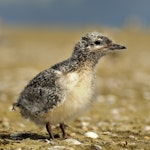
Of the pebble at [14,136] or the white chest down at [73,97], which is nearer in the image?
the white chest down at [73,97]

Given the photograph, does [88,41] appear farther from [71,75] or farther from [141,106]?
[141,106]

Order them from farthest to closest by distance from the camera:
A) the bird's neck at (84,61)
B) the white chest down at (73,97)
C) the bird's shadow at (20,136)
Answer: the bird's shadow at (20,136) → the bird's neck at (84,61) → the white chest down at (73,97)

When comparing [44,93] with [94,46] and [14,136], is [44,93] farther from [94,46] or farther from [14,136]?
[14,136]

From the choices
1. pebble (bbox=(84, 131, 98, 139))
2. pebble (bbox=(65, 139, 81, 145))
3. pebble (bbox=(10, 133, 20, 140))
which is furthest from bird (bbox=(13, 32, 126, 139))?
pebble (bbox=(84, 131, 98, 139))

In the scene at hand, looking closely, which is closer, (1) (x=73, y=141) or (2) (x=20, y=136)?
(1) (x=73, y=141)

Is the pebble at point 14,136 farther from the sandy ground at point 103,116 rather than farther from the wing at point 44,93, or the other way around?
the wing at point 44,93

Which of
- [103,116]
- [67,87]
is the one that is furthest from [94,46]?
[103,116]

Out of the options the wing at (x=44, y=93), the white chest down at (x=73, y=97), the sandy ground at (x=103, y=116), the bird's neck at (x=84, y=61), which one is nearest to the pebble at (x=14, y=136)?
the sandy ground at (x=103, y=116)
